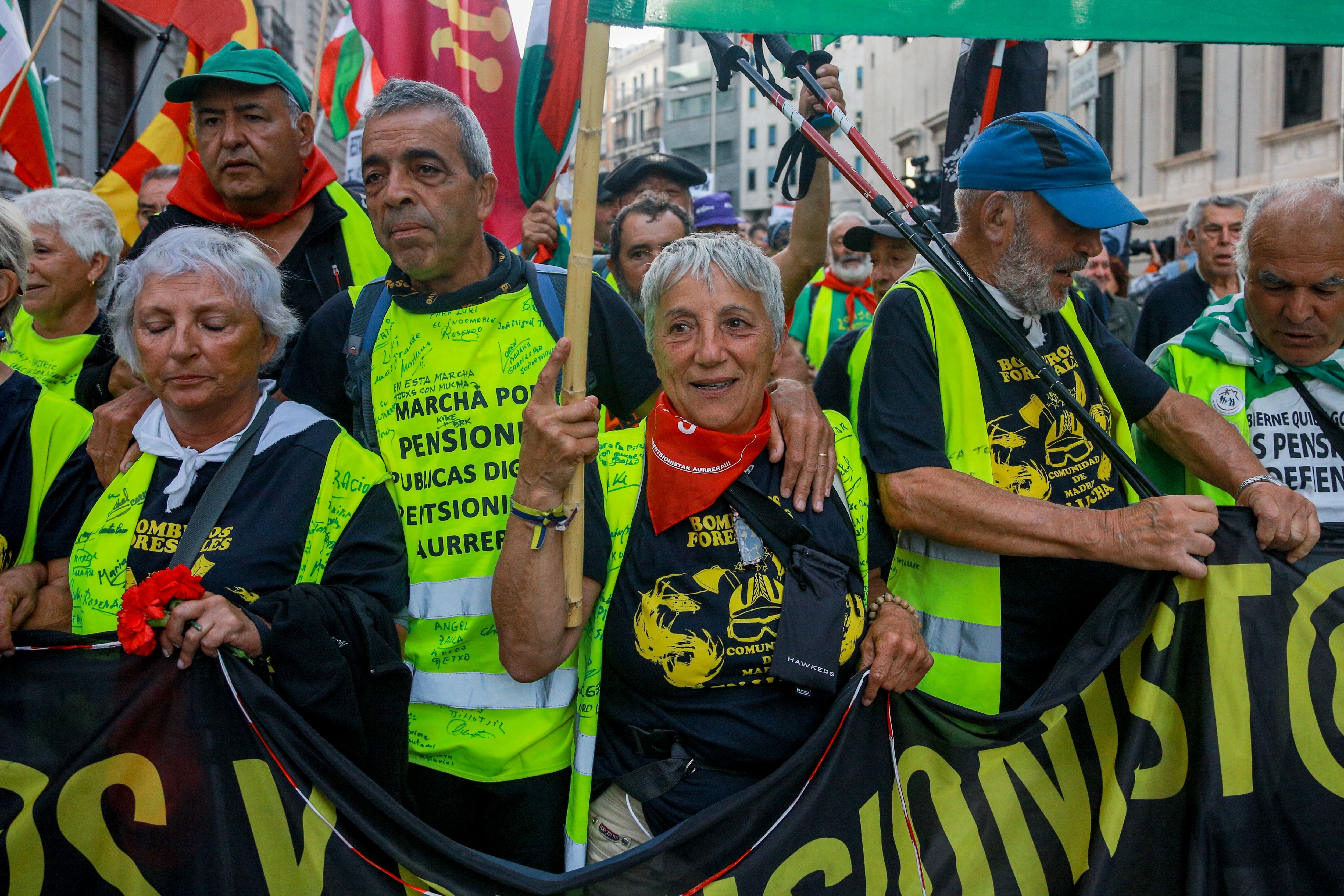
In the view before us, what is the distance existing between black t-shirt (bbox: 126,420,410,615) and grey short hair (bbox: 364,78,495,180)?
2.46 feet

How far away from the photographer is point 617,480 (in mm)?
2189

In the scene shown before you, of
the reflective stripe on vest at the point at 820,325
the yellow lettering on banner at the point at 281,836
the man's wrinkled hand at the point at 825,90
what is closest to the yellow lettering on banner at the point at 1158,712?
the man's wrinkled hand at the point at 825,90

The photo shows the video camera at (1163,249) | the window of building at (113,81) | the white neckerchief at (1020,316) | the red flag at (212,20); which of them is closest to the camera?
Answer: the white neckerchief at (1020,316)

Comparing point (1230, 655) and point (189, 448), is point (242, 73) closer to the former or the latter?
point (189, 448)

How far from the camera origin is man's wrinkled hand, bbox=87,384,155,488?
2.31m

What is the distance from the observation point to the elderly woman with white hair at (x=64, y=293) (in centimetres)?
326

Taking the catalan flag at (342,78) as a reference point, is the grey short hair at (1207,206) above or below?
below

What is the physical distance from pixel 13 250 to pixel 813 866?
2.31 metres

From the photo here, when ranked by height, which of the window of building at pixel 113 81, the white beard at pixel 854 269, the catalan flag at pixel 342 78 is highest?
the window of building at pixel 113 81

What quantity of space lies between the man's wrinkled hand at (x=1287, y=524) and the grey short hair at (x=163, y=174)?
14.5 feet

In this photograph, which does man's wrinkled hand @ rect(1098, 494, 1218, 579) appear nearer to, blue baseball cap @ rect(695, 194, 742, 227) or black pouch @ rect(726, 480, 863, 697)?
black pouch @ rect(726, 480, 863, 697)

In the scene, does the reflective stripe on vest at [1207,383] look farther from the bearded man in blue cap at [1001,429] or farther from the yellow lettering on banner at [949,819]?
the yellow lettering on banner at [949,819]

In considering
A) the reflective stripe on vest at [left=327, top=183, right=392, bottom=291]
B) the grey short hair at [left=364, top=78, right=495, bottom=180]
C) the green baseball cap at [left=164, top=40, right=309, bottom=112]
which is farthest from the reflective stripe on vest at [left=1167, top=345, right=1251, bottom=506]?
the green baseball cap at [left=164, top=40, right=309, bottom=112]

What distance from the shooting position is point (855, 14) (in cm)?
175
